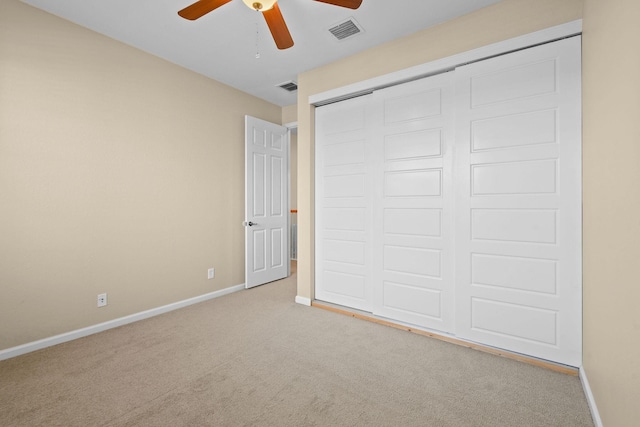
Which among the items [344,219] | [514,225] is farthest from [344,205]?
[514,225]

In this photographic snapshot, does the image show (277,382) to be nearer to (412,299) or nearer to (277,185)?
(412,299)

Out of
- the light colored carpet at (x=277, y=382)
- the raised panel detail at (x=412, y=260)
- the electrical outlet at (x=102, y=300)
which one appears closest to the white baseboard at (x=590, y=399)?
the light colored carpet at (x=277, y=382)

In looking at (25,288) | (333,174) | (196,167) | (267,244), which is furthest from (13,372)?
(333,174)

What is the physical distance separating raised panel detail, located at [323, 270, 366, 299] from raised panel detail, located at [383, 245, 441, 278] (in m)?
0.38

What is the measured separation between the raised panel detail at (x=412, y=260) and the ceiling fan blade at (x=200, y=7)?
237 centimetres

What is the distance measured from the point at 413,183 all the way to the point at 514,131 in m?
0.86

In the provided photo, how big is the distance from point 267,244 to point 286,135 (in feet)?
5.71

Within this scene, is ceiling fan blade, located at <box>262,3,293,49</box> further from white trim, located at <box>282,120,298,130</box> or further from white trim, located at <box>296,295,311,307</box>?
white trim, located at <box>296,295,311,307</box>

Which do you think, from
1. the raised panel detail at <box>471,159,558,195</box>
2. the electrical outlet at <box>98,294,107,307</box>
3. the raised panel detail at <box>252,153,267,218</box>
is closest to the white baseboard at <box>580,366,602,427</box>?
the raised panel detail at <box>471,159,558,195</box>

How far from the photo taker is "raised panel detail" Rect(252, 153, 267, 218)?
4051mm

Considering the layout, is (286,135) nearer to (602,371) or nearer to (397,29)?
(397,29)

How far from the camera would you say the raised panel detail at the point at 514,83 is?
2109 millimetres

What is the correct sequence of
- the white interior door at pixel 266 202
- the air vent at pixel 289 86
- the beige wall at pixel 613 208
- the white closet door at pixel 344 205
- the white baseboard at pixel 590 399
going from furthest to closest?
the white interior door at pixel 266 202
the air vent at pixel 289 86
the white closet door at pixel 344 205
the white baseboard at pixel 590 399
the beige wall at pixel 613 208

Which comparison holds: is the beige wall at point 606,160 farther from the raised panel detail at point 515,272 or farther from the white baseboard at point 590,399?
the raised panel detail at point 515,272
